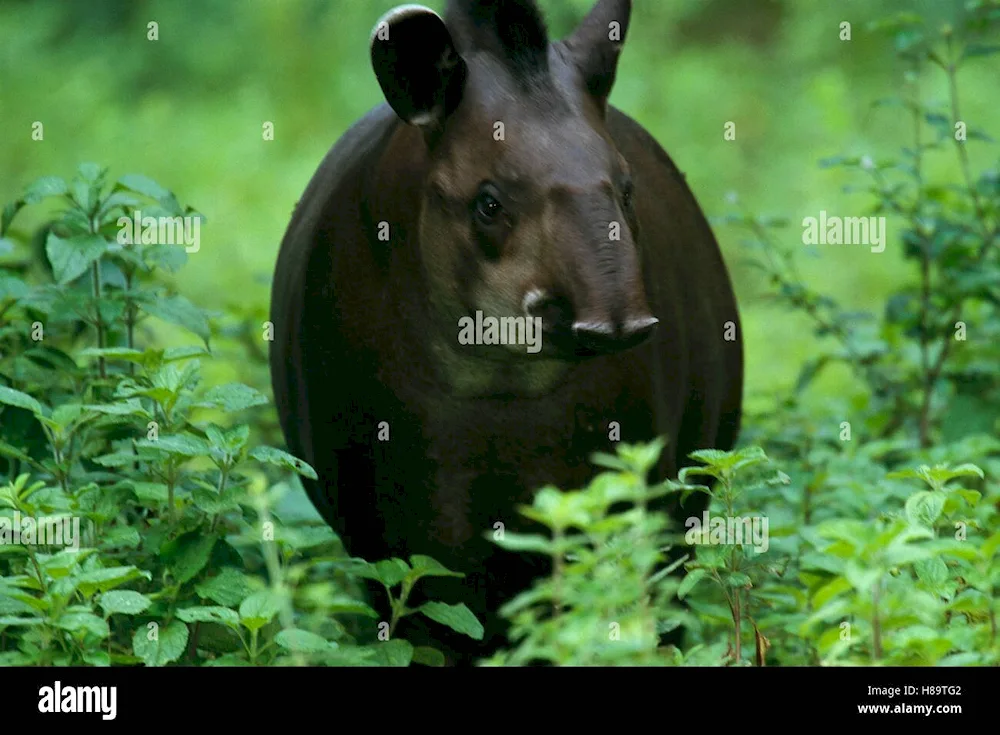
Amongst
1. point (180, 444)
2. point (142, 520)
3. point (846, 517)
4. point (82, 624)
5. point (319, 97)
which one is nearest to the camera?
point (82, 624)

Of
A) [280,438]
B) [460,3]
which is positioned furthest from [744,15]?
[460,3]

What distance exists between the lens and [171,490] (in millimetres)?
4145

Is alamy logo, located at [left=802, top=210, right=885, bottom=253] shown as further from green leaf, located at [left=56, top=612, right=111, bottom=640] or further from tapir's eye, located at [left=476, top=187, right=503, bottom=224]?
green leaf, located at [left=56, top=612, right=111, bottom=640]

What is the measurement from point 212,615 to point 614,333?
106 cm

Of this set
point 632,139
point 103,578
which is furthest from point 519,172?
point 103,578

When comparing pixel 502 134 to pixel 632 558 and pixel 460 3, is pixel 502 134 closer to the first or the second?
pixel 460 3

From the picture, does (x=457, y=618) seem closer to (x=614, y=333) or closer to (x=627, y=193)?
(x=614, y=333)

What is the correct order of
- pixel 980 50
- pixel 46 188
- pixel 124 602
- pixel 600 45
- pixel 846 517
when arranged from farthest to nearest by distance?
pixel 980 50 < pixel 846 517 < pixel 46 188 < pixel 600 45 < pixel 124 602

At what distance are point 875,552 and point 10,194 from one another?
814 centimetres

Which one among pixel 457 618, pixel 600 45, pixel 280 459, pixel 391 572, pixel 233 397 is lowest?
pixel 457 618

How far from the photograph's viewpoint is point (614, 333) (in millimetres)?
3869

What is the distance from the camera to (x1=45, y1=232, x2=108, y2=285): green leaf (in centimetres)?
471

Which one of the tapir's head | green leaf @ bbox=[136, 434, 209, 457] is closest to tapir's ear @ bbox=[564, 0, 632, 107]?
the tapir's head
